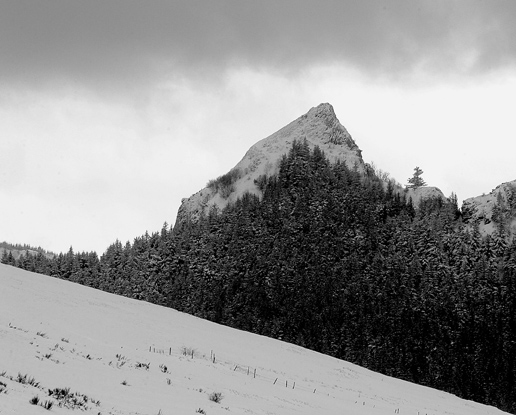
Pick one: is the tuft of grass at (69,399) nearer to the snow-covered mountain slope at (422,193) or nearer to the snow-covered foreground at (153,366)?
the snow-covered foreground at (153,366)

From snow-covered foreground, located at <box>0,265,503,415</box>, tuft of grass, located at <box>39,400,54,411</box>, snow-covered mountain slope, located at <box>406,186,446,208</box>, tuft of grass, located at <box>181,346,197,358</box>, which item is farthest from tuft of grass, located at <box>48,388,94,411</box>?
snow-covered mountain slope, located at <box>406,186,446,208</box>

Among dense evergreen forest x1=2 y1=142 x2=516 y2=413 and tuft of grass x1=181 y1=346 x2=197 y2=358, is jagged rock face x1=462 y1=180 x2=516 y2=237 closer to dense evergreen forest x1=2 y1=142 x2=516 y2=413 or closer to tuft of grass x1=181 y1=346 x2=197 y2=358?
dense evergreen forest x1=2 y1=142 x2=516 y2=413

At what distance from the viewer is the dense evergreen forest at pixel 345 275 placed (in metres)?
117

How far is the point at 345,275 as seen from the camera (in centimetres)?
14312

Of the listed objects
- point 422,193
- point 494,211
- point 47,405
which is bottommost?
point 47,405

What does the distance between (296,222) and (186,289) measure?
135 ft

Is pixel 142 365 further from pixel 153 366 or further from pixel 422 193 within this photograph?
pixel 422 193

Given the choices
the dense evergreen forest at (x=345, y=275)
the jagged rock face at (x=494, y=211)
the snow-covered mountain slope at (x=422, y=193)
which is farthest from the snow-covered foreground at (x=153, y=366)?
the snow-covered mountain slope at (x=422, y=193)

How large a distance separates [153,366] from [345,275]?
427ft

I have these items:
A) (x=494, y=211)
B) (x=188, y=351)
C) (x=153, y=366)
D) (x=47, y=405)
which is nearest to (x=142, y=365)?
(x=153, y=366)

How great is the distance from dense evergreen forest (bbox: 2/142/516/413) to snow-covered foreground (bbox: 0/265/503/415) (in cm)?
9016

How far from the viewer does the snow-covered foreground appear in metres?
12.0

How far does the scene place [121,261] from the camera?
16550cm

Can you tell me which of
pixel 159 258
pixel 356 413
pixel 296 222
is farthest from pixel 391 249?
pixel 356 413
